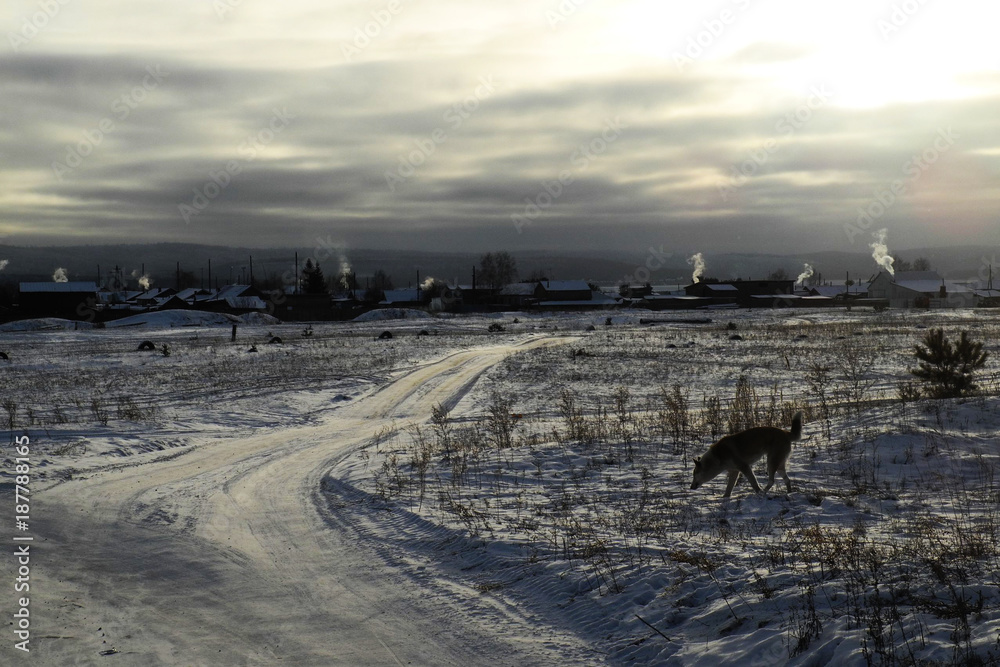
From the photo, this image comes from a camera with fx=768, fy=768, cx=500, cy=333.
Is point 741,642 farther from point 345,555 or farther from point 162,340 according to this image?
point 162,340

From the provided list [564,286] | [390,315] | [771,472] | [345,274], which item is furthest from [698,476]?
[345,274]

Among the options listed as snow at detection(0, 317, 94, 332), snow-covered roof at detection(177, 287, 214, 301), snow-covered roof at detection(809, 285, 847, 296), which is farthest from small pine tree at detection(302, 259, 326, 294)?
snow-covered roof at detection(809, 285, 847, 296)

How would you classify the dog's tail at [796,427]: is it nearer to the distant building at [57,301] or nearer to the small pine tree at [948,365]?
the small pine tree at [948,365]

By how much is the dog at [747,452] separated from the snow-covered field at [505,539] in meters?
0.38

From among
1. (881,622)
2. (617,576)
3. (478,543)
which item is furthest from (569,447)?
(881,622)

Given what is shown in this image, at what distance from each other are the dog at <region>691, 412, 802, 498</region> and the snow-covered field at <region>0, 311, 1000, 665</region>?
1.24 feet

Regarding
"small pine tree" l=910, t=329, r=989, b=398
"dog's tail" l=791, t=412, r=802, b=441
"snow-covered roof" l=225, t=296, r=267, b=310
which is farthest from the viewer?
"snow-covered roof" l=225, t=296, r=267, b=310

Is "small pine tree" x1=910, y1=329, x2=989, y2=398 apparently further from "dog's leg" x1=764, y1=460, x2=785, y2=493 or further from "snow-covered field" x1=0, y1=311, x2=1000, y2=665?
"dog's leg" x1=764, y1=460, x2=785, y2=493

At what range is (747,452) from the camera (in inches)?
384

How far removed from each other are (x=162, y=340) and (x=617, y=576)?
59993mm

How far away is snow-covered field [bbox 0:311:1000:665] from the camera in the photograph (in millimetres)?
6039

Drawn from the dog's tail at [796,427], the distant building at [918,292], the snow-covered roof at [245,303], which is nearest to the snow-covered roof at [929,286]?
the distant building at [918,292]

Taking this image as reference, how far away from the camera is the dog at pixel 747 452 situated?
972 centimetres

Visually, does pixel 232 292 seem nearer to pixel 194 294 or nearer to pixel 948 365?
pixel 194 294
